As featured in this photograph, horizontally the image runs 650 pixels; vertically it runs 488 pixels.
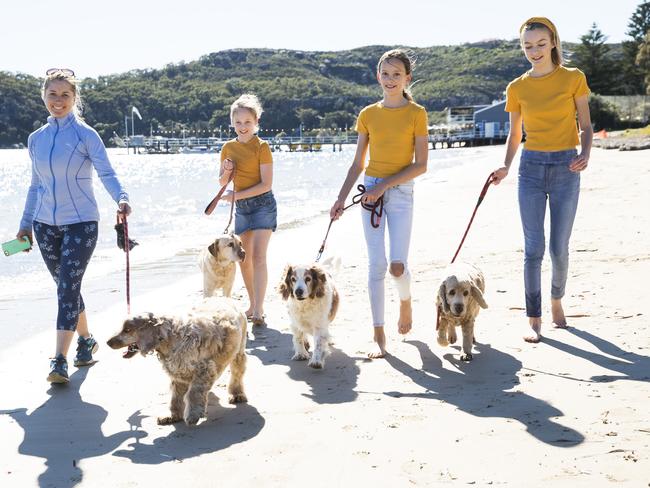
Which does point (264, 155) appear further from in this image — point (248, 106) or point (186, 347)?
point (186, 347)

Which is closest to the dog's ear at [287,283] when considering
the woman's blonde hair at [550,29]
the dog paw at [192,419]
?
the dog paw at [192,419]

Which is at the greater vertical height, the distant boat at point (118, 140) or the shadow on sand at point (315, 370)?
the distant boat at point (118, 140)

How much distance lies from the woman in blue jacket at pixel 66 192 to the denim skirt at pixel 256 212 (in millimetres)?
1752

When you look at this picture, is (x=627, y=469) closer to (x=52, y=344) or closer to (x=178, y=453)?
(x=178, y=453)

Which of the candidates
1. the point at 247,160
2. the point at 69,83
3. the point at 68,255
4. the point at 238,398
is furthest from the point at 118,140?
the point at 238,398

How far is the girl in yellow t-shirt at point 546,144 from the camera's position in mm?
5707

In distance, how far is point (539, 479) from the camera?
3260mm

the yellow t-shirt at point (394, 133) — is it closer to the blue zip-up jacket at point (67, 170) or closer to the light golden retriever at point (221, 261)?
the light golden retriever at point (221, 261)

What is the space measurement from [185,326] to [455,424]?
5.64ft

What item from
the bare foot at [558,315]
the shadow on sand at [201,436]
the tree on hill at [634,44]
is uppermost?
the tree on hill at [634,44]

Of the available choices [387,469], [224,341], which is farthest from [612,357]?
[224,341]

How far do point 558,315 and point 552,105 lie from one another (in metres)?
1.75

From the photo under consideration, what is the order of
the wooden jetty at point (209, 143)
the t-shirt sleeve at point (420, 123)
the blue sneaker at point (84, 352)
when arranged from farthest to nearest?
the wooden jetty at point (209, 143) → the blue sneaker at point (84, 352) → the t-shirt sleeve at point (420, 123)

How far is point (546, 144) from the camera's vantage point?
5.82 m
